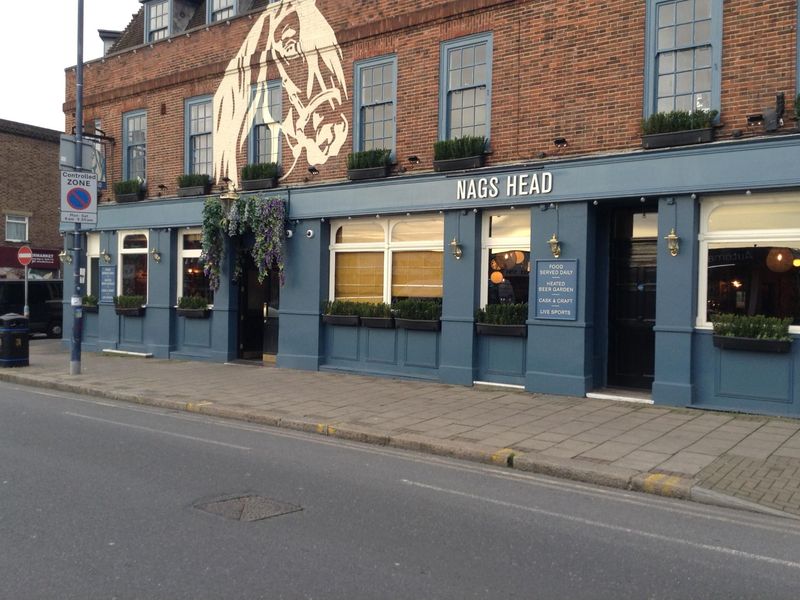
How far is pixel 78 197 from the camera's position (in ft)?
49.9

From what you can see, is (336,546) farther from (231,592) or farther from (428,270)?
(428,270)

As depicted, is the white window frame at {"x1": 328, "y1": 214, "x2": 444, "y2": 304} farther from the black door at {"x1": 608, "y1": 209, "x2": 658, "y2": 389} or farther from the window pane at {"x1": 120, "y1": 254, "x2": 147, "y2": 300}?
the window pane at {"x1": 120, "y1": 254, "x2": 147, "y2": 300}

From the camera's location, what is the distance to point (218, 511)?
6188 millimetres

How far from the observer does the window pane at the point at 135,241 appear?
1933cm

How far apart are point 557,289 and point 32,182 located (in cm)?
3053

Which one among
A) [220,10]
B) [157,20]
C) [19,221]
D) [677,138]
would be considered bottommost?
[677,138]

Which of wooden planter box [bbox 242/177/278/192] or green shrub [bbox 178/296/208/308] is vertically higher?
wooden planter box [bbox 242/177/278/192]

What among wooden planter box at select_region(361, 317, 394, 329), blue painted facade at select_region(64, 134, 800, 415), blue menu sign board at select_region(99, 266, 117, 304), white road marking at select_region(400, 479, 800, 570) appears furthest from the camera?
blue menu sign board at select_region(99, 266, 117, 304)

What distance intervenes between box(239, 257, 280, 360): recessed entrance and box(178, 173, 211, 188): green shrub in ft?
6.94

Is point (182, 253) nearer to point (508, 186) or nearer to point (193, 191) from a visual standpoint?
point (193, 191)

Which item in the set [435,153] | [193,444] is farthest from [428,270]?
[193,444]

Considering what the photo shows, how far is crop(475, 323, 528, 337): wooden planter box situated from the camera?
12766 millimetres

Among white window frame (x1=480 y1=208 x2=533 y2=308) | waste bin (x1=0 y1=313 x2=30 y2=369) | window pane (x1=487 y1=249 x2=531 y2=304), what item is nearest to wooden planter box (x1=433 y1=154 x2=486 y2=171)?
white window frame (x1=480 y1=208 x2=533 y2=308)

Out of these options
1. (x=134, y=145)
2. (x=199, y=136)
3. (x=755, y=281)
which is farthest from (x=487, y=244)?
(x=134, y=145)
